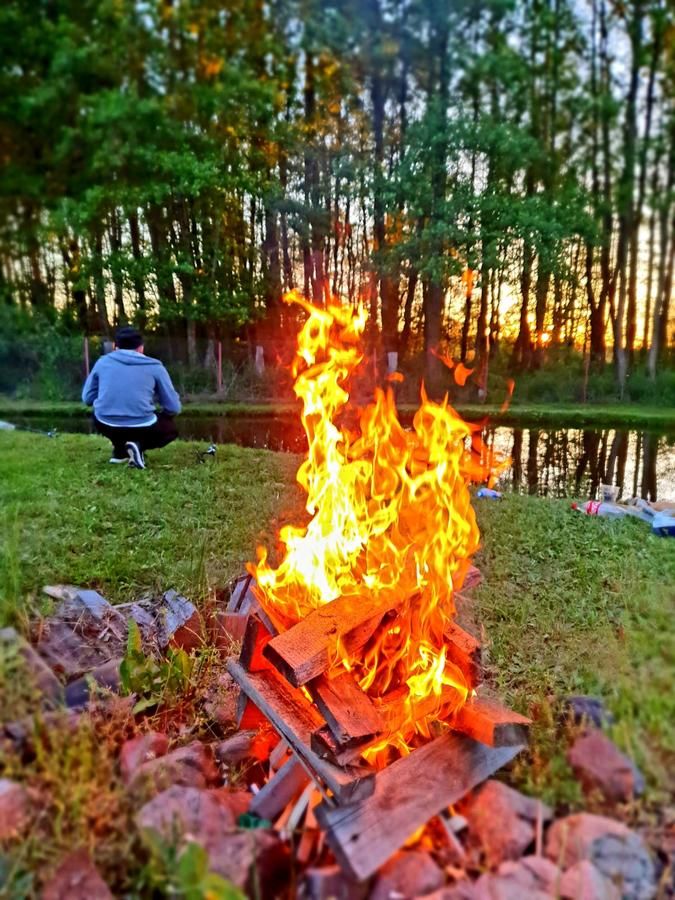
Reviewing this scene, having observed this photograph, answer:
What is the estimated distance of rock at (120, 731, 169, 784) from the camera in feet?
4.78

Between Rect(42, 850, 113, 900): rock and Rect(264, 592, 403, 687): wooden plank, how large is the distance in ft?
2.01

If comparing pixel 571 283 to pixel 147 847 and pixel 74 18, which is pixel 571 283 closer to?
pixel 74 18

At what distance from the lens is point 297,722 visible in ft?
5.75

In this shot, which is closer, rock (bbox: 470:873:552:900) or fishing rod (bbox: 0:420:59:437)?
rock (bbox: 470:873:552:900)

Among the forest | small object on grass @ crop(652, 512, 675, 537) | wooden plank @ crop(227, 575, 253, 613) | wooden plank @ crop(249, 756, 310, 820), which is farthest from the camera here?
small object on grass @ crop(652, 512, 675, 537)

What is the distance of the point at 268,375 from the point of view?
8.91 metres

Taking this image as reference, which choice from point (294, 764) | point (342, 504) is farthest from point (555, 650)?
Answer: point (294, 764)

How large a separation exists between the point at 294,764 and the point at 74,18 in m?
3.50

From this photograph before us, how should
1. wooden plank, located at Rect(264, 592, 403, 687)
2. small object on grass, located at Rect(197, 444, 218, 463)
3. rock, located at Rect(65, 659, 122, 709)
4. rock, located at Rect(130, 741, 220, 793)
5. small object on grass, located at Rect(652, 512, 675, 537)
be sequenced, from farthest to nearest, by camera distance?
small object on grass, located at Rect(197, 444, 218, 463) → small object on grass, located at Rect(652, 512, 675, 537) → rock, located at Rect(65, 659, 122, 709) → wooden plank, located at Rect(264, 592, 403, 687) → rock, located at Rect(130, 741, 220, 793)

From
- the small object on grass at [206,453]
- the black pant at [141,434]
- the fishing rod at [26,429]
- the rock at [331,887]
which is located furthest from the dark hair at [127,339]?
the rock at [331,887]

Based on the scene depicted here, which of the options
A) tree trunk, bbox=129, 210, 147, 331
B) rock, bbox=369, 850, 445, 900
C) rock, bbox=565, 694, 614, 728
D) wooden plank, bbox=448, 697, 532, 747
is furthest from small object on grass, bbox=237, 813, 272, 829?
tree trunk, bbox=129, 210, 147, 331

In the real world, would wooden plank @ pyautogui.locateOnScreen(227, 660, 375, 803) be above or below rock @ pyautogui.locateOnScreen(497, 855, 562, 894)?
below

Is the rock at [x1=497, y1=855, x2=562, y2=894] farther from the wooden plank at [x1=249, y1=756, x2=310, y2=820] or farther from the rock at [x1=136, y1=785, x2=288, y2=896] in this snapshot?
the wooden plank at [x1=249, y1=756, x2=310, y2=820]

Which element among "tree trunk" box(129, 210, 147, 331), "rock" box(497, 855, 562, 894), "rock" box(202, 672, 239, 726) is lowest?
"rock" box(202, 672, 239, 726)
